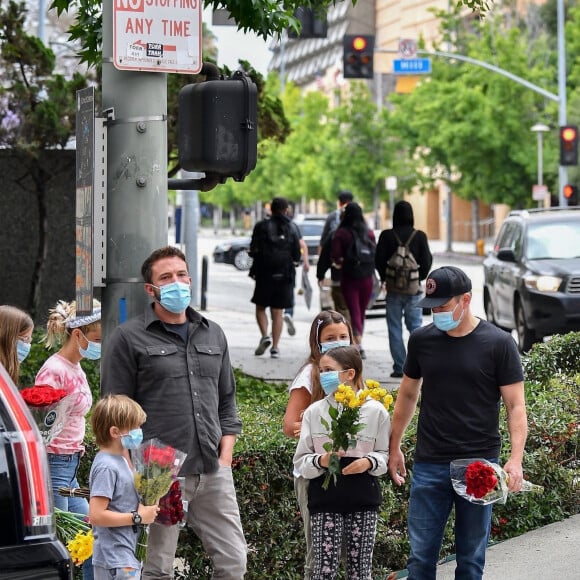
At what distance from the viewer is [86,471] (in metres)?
7.16

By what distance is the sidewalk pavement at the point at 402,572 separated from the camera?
7.32 metres

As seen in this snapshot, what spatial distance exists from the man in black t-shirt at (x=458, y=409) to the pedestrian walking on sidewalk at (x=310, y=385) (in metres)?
0.35

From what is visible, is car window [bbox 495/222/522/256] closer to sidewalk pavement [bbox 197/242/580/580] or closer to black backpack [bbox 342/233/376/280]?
sidewalk pavement [bbox 197/242/580/580]

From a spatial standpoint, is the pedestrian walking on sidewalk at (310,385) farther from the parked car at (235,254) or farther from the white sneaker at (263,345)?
the parked car at (235,254)

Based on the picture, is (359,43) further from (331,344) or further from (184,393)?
(184,393)

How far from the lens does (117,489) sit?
5250 mm

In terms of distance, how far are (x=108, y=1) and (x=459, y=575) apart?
3.03 metres

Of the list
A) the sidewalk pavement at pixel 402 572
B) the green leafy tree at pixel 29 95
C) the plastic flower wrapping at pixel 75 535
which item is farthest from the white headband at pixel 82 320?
the green leafy tree at pixel 29 95

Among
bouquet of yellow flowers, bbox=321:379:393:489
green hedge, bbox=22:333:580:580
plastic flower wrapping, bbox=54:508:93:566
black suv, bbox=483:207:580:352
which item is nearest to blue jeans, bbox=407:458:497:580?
bouquet of yellow flowers, bbox=321:379:393:489

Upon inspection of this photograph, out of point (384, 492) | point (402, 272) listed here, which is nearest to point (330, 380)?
point (384, 492)

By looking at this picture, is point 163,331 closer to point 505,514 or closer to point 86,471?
point 86,471

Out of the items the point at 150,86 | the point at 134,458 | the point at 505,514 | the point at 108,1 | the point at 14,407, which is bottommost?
the point at 505,514

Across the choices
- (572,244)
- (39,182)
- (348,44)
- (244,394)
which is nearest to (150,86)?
(244,394)

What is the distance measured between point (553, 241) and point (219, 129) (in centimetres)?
1268
